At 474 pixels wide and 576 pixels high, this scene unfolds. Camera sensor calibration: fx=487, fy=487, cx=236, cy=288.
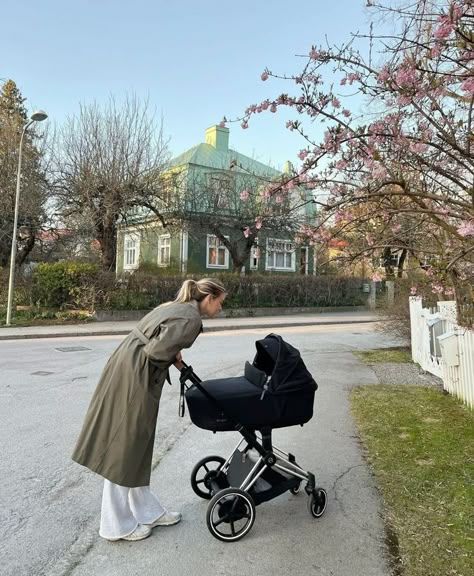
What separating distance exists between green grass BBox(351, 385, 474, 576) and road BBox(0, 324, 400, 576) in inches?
6.6

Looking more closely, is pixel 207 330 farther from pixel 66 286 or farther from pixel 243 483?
Answer: pixel 243 483

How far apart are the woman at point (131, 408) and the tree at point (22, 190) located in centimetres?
1976

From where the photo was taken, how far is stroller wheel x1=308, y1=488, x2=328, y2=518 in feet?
11.5

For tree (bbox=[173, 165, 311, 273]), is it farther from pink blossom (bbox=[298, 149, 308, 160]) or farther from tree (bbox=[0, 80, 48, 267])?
pink blossom (bbox=[298, 149, 308, 160])

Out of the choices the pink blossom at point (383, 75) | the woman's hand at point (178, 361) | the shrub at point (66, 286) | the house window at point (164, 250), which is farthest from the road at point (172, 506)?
the house window at point (164, 250)

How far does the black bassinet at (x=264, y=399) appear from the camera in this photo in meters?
3.28

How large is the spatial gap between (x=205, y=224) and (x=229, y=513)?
24.1m

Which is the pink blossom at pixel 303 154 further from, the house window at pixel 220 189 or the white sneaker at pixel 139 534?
the house window at pixel 220 189

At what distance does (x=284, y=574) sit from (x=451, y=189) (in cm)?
479

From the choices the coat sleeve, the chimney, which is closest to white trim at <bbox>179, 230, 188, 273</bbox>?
the chimney

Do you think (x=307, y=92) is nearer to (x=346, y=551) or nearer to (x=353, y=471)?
(x=353, y=471)

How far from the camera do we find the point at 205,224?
26703 millimetres

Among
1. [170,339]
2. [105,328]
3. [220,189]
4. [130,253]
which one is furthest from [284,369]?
[130,253]

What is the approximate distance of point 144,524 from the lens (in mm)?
3285
